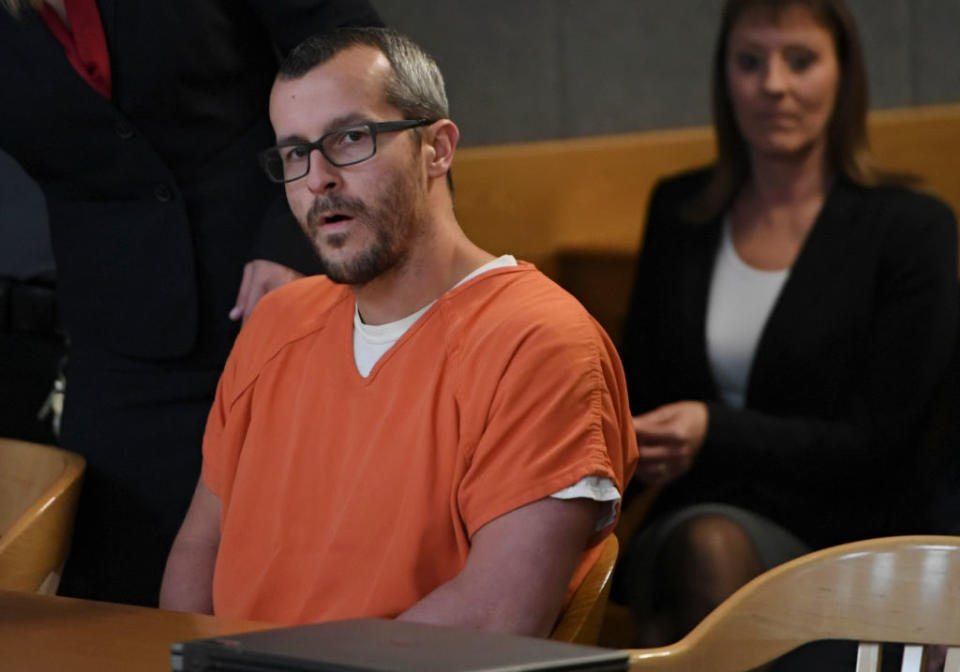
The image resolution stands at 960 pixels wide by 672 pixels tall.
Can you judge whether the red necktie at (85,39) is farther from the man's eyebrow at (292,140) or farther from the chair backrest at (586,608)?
the chair backrest at (586,608)

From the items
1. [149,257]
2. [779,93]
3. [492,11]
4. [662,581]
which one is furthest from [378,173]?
[492,11]

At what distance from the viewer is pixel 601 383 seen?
1.55 meters

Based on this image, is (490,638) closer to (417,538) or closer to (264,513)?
(417,538)

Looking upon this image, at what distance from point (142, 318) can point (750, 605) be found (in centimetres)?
102

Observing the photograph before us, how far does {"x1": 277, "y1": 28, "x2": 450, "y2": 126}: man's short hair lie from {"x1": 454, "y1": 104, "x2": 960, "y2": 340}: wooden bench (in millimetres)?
1671

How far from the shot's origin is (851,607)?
1378 millimetres

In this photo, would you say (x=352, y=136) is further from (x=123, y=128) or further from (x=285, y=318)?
(x=123, y=128)

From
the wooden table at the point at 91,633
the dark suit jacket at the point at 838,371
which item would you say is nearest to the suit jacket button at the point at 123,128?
the wooden table at the point at 91,633

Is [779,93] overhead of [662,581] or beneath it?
overhead

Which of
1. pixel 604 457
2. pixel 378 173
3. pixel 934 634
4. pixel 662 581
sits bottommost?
pixel 662 581

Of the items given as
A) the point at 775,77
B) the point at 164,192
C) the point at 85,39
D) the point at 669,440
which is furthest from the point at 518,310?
the point at 775,77

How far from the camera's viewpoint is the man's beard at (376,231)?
5.47 ft

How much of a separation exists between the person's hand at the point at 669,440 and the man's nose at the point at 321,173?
0.99 metres

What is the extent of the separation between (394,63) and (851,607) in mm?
781
